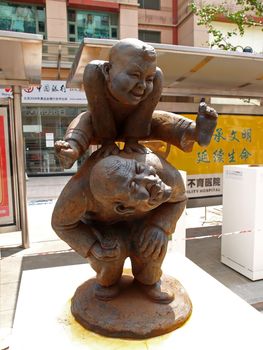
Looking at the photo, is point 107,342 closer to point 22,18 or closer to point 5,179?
point 5,179

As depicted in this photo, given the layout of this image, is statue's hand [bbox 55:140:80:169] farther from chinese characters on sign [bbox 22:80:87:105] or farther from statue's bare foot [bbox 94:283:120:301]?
chinese characters on sign [bbox 22:80:87:105]

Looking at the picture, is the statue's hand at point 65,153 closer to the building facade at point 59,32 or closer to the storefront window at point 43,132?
the building facade at point 59,32

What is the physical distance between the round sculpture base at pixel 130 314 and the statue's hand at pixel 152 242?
0.20m

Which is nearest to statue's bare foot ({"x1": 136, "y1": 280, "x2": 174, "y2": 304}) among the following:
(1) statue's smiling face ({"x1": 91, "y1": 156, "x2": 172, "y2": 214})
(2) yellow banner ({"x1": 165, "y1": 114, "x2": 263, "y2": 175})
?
(1) statue's smiling face ({"x1": 91, "y1": 156, "x2": 172, "y2": 214})

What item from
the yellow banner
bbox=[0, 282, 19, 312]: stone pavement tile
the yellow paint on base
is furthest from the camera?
the yellow banner

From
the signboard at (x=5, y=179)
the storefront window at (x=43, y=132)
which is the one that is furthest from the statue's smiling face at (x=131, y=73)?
the storefront window at (x=43, y=132)

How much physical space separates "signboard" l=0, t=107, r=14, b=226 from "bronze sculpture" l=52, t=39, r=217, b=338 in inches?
83.0

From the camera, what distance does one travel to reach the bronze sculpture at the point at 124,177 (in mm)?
904

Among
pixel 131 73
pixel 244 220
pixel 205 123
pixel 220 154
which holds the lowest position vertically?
pixel 244 220

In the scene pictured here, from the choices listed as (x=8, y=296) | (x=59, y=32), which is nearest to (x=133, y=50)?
(x=8, y=296)

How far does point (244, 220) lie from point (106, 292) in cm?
177

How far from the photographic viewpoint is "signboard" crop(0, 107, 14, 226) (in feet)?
9.87

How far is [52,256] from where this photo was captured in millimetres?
2949

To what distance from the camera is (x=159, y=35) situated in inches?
367
